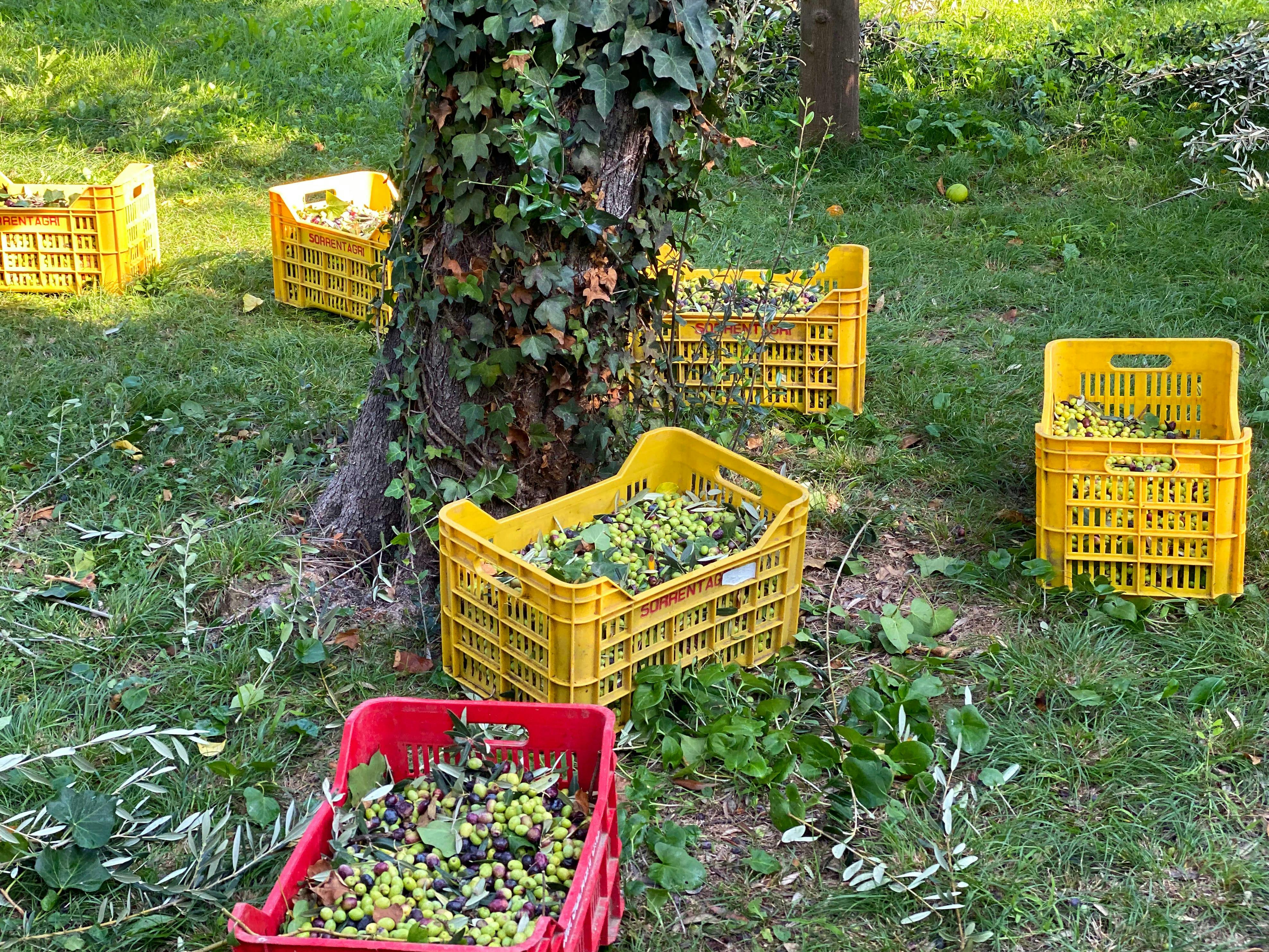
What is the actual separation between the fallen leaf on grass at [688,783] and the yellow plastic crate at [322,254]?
3010 millimetres

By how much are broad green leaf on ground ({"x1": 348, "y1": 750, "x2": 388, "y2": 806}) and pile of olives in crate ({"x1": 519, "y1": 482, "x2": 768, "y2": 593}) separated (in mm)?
701

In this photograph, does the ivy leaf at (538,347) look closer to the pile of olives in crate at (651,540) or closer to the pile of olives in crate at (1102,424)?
the pile of olives in crate at (651,540)

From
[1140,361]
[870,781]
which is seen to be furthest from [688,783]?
[1140,361]

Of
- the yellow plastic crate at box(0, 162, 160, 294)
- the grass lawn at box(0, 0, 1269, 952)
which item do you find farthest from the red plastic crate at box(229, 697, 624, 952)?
the yellow plastic crate at box(0, 162, 160, 294)

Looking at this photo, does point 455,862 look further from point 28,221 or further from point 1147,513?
point 28,221

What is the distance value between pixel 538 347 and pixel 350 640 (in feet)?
3.24

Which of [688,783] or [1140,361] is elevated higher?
[1140,361]

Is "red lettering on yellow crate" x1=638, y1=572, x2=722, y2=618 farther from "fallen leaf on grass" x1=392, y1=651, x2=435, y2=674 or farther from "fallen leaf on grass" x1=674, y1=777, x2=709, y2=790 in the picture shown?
"fallen leaf on grass" x1=392, y1=651, x2=435, y2=674

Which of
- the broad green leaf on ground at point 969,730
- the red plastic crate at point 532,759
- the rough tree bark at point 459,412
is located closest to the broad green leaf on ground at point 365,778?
the red plastic crate at point 532,759

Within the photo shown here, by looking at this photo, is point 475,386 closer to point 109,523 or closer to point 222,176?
point 109,523

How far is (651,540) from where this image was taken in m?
3.54

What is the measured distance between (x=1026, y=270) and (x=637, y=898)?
173 inches

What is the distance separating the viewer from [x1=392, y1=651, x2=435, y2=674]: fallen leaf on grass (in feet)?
11.6

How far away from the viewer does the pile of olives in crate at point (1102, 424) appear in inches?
160
